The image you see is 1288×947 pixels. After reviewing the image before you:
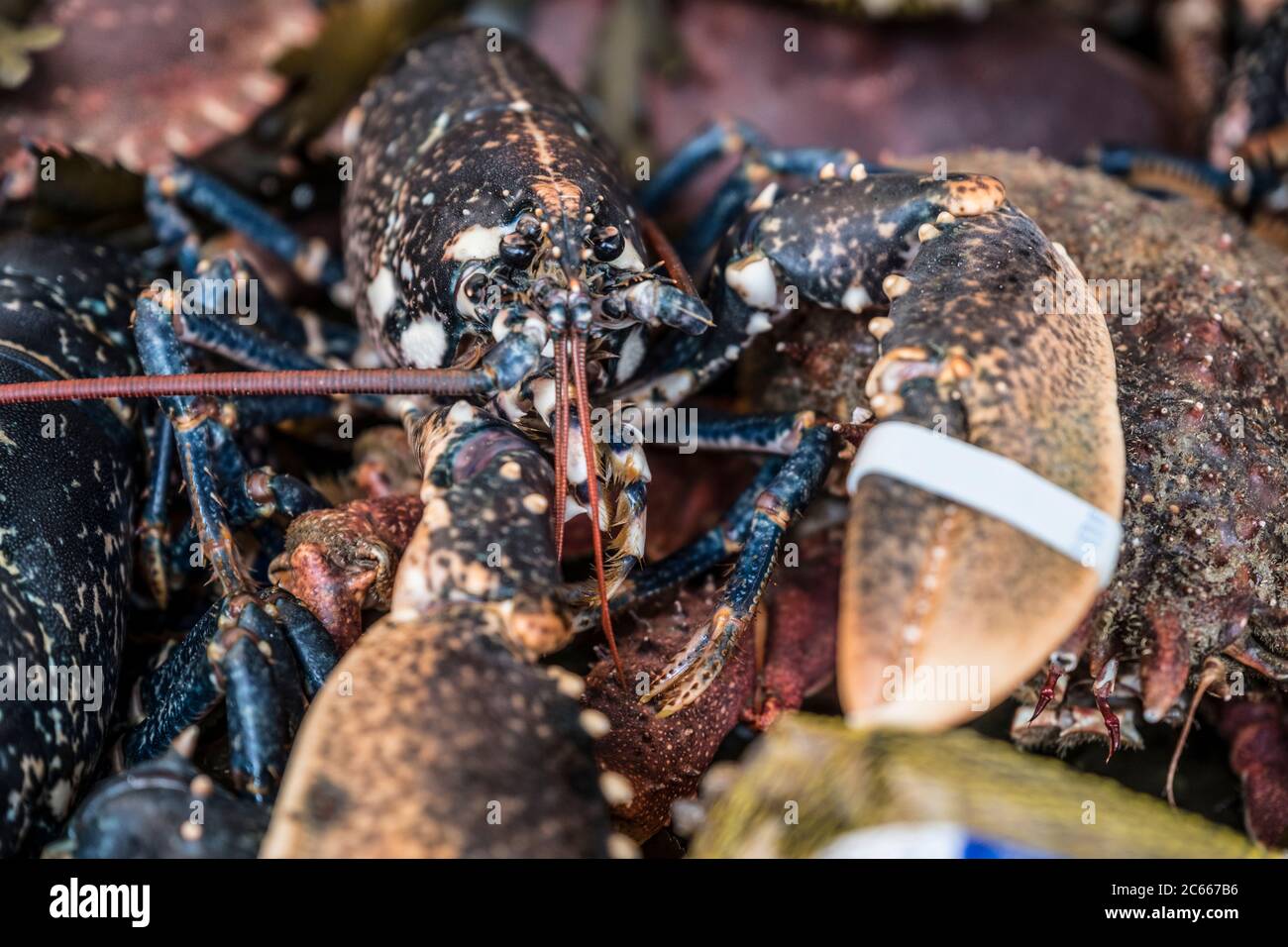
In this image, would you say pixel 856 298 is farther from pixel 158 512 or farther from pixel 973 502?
pixel 158 512

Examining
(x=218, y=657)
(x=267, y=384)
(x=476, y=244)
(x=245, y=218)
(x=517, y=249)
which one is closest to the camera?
(x=267, y=384)

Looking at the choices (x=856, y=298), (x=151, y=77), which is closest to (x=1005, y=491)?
(x=856, y=298)

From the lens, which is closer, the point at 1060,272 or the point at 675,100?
the point at 1060,272

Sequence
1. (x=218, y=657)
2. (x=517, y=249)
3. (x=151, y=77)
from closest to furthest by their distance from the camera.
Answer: (x=218, y=657) < (x=517, y=249) < (x=151, y=77)

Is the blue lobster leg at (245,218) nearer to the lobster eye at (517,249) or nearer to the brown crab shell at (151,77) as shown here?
the brown crab shell at (151,77)

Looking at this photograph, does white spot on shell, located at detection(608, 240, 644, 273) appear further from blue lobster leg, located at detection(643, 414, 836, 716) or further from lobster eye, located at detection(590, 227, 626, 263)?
blue lobster leg, located at detection(643, 414, 836, 716)
